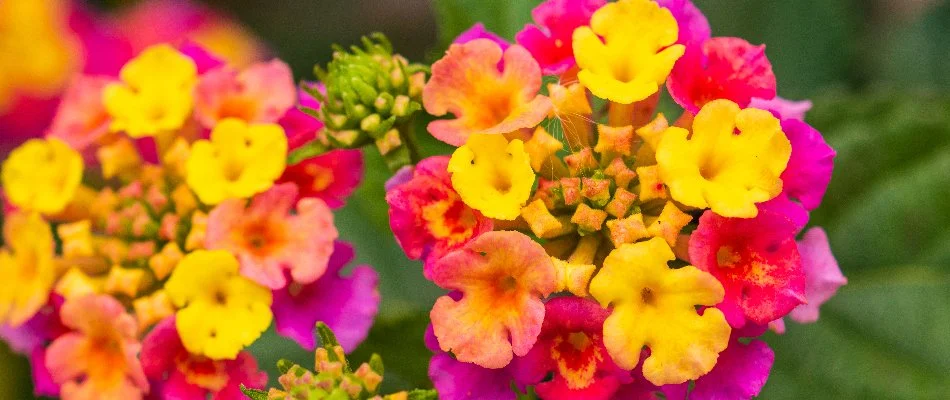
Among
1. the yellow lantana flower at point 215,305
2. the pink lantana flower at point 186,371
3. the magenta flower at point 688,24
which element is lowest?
the pink lantana flower at point 186,371

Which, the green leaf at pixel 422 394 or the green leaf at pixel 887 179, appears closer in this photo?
the green leaf at pixel 422 394

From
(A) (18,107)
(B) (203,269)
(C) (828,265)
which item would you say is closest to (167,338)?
(B) (203,269)

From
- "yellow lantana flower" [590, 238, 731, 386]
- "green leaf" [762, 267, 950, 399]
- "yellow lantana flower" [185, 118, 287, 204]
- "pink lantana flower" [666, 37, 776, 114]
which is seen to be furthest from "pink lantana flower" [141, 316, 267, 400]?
"green leaf" [762, 267, 950, 399]

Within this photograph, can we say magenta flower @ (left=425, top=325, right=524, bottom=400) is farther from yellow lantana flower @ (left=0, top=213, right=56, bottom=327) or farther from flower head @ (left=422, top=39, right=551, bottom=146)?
yellow lantana flower @ (left=0, top=213, right=56, bottom=327)

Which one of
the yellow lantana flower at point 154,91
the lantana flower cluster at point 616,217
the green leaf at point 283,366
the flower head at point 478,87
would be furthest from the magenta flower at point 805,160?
the yellow lantana flower at point 154,91

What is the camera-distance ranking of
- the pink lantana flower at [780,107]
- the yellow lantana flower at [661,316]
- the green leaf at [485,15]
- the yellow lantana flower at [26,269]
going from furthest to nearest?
1. the green leaf at [485,15]
2. the yellow lantana flower at [26,269]
3. the pink lantana flower at [780,107]
4. the yellow lantana flower at [661,316]

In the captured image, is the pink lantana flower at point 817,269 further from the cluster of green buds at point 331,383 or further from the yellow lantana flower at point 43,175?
the yellow lantana flower at point 43,175

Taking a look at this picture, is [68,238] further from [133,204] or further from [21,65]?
[21,65]

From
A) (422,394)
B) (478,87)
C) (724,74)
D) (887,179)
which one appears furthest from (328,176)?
(887,179)
